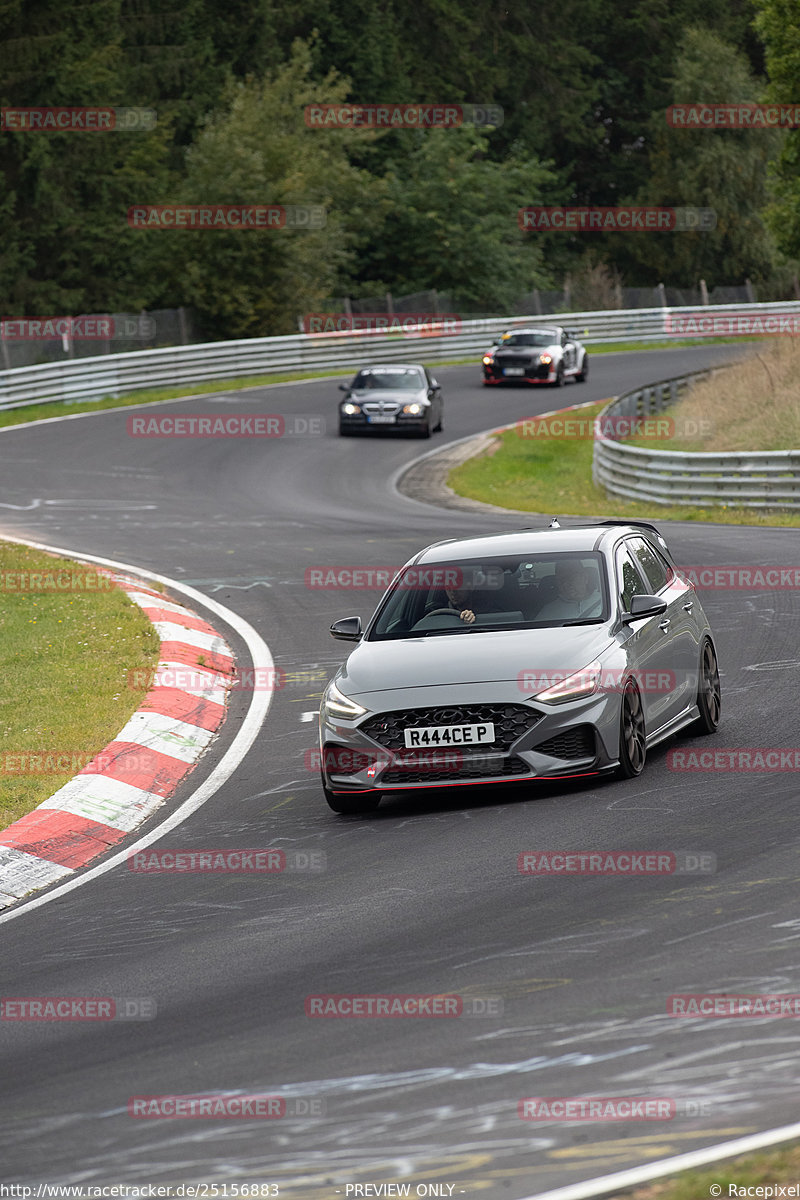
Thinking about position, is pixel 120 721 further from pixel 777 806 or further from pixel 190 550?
pixel 190 550

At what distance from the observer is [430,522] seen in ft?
78.2

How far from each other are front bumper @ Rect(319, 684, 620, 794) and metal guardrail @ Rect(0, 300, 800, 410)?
1219 inches

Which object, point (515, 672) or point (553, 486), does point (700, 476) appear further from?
point (515, 672)

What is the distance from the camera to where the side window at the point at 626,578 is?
10.4 metres

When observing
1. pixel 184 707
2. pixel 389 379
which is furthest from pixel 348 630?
pixel 389 379

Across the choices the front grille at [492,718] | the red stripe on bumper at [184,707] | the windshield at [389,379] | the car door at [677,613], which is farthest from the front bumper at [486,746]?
the windshield at [389,379]

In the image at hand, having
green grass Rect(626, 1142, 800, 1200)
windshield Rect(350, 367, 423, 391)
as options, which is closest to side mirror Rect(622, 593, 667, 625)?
green grass Rect(626, 1142, 800, 1200)

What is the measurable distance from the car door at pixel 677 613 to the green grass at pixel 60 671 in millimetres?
3906

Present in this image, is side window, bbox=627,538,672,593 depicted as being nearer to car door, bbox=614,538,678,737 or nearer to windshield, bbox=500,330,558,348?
car door, bbox=614,538,678,737

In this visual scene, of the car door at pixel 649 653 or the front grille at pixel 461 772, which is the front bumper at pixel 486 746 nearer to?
the front grille at pixel 461 772

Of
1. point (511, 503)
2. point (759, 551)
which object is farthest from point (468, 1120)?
point (511, 503)

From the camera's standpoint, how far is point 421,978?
6.47 m

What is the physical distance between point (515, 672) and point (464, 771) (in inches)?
24.7

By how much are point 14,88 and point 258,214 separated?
895 cm
